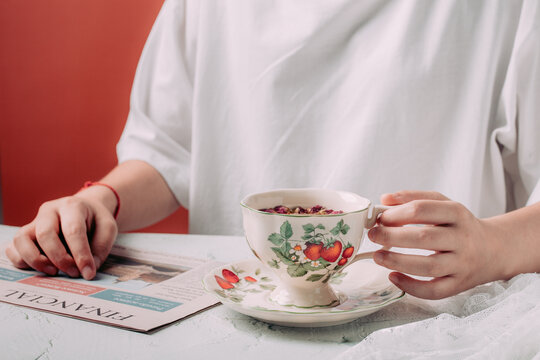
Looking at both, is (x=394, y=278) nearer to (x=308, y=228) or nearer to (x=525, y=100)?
(x=308, y=228)

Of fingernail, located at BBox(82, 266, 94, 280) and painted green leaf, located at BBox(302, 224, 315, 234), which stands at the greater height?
painted green leaf, located at BBox(302, 224, 315, 234)

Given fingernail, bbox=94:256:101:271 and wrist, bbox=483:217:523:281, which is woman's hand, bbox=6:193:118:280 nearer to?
fingernail, bbox=94:256:101:271

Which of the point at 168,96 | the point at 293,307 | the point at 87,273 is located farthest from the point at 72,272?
the point at 168,96

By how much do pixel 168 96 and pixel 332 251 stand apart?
874mm

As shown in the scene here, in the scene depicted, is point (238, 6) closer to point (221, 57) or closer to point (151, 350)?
point (221, 57)

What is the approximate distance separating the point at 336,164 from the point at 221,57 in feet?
1.21

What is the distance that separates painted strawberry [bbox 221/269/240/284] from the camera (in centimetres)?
73

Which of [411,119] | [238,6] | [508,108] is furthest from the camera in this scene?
[238,6]

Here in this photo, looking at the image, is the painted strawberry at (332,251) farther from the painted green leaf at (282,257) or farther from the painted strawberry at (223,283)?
the painted strawberry at (223,283)

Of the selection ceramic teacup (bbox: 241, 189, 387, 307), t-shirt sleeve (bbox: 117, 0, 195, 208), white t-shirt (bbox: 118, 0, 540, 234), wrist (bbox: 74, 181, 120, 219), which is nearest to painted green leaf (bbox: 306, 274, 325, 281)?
ceramic teacup (bbox: 241, 189, 387, 307)

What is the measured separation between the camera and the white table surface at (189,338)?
1.87 ft

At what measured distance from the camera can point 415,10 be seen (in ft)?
3.97

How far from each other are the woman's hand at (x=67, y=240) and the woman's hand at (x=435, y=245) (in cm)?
40

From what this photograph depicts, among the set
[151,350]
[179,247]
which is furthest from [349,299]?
[179,247]
